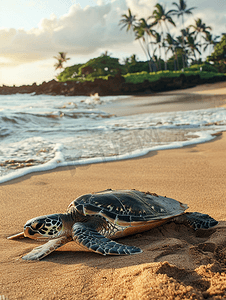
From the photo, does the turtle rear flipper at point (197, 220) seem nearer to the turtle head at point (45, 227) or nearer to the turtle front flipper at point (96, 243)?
the turtle front flipper at point (96, 243)

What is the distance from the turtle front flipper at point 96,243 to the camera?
70.6 inches

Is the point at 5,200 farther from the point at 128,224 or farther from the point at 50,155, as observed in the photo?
the point at 50,155

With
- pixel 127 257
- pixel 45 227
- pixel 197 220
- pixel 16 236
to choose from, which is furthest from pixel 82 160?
pixel 127 257

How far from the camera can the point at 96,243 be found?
1877 mm

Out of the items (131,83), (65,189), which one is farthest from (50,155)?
(131,83)

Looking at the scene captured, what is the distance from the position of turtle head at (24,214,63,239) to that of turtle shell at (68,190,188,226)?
0.71 feet

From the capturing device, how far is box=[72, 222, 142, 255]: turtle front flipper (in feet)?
5.88

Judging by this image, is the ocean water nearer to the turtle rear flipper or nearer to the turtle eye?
the turtle eye

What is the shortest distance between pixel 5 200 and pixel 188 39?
2273 inches

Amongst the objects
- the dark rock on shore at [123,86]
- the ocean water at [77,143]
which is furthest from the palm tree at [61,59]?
the ocean water at [77,143]

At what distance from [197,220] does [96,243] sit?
104 centimetres

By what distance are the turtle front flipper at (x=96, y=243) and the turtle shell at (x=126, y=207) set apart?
0.16 metres

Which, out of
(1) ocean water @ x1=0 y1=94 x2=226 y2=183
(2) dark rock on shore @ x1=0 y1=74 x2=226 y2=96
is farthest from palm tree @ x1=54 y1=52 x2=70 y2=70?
(1) ocean water @ x1=0 y1=94 x2=226 y2=183

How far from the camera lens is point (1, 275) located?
1677mm
